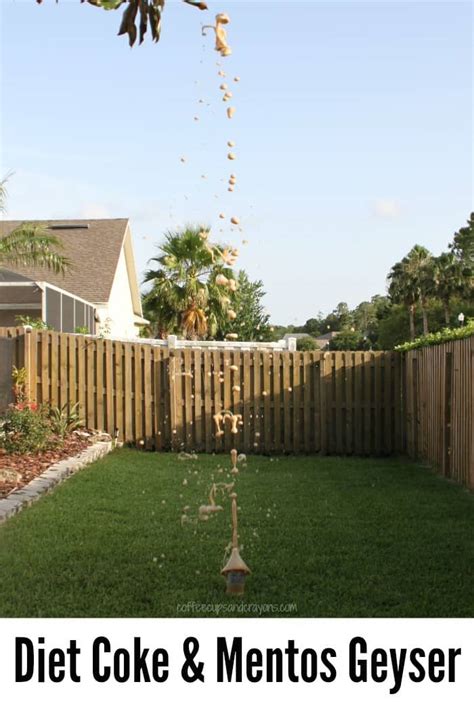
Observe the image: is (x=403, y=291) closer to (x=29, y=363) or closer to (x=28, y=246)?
(x=28, y=246)

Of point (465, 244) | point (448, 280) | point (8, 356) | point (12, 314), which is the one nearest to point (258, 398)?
point (8, 356)

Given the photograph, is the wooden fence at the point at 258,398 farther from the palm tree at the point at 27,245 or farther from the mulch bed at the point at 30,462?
the palm tree at the point at 27,245

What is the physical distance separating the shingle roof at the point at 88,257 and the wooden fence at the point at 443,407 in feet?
38.2

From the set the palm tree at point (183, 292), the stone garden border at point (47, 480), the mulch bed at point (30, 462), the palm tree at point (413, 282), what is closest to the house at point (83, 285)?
the palm tree at point (183, 292)

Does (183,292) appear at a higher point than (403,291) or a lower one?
lower

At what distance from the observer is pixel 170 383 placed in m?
11.3

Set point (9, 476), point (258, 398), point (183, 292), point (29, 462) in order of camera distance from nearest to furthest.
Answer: point (9, 476) < point (29, 462) < point (258, 398) < point (183, 292)

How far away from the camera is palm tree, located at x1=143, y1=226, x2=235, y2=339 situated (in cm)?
1762

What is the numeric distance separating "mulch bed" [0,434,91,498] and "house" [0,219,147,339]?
713 centimetres

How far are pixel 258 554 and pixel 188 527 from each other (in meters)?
0.88

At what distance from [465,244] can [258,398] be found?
4850cm

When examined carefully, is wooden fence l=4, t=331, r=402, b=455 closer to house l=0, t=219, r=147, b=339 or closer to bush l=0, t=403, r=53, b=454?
bush l=0, t=403, r=53, b=454

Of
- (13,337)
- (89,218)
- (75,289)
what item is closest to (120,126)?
(13,337)

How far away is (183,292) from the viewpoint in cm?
1898
